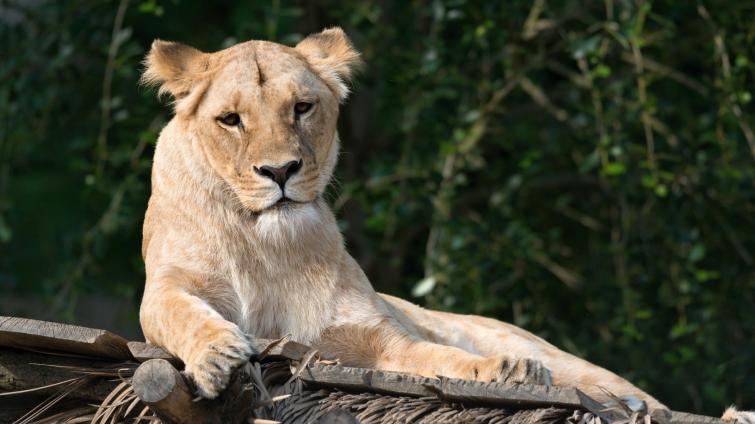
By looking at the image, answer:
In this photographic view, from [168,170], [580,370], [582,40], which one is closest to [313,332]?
[168,170]

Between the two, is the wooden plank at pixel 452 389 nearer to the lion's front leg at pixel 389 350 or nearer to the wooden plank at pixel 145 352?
the wooden plank at pixel 145 352

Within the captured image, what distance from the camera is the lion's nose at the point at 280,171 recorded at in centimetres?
327

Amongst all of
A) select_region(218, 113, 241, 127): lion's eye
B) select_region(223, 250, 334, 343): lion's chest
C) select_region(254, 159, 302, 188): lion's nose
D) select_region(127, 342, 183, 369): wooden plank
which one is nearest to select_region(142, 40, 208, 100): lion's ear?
select_region(218, 113, 241, 127): lion's eye

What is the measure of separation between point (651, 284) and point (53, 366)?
3815 mm

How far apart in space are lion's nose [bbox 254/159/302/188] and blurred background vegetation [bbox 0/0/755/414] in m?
2.27

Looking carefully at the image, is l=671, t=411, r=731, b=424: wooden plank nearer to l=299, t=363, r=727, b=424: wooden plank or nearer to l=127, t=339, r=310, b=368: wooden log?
l=299, t=363, r=727, b=424: wooden plank

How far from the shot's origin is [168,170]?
3592 millimetres

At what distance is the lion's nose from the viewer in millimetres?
3266

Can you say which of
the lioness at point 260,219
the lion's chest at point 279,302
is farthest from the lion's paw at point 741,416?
the lion's chest at point 279,302

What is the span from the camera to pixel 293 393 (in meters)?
2.76

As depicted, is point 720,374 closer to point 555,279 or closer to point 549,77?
point 555,279

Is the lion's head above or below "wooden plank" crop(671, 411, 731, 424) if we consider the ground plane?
above

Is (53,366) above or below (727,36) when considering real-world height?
below

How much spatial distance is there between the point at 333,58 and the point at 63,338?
141 centimetres
